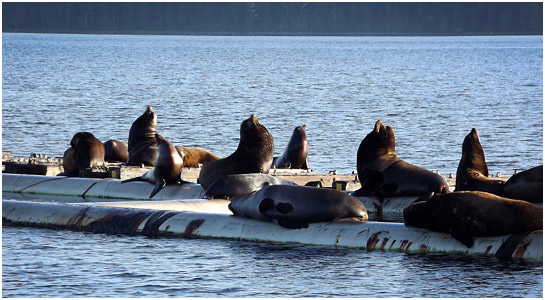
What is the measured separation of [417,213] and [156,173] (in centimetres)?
524

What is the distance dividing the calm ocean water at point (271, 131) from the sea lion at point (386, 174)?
341 centimetres

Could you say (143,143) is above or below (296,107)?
above

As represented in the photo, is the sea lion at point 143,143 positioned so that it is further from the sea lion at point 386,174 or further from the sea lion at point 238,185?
the sea lion at point 386,174

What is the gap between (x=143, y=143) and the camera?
20.3m

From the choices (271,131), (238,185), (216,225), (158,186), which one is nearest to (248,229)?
(216,225)

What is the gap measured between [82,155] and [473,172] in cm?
633

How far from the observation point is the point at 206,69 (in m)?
92.8

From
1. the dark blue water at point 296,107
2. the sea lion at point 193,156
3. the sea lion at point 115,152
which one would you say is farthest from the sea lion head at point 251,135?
the dark blue water at point 296,107

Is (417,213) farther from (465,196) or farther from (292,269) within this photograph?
(292,269)

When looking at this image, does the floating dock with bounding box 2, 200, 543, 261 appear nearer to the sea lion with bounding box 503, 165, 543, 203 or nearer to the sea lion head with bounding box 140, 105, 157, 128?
the sea lion with bounding box 503, 165, 543, 203

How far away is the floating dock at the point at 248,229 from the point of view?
467 inches

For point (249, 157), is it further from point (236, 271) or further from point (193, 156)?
point (236, 271)

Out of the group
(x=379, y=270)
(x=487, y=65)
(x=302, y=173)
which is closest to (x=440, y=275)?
(x=379, y=270)

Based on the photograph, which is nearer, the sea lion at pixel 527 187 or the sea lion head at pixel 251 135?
the sea lion at pixel 527 187
